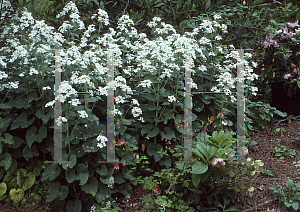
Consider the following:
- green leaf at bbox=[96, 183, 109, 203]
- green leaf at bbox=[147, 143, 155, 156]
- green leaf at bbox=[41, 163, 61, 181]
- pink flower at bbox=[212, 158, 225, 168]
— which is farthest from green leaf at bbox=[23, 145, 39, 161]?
pink flower at bbox=[212, 158, 225, 168]

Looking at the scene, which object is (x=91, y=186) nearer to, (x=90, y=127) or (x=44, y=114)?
(x=90, y=127)

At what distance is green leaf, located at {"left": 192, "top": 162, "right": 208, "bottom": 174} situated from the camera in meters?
1.96

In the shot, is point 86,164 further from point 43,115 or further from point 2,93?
point 2,93

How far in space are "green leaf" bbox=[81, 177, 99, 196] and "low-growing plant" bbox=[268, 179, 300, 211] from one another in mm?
1435

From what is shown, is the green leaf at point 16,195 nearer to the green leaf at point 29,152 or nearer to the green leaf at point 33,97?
the green leaf at point 29,152

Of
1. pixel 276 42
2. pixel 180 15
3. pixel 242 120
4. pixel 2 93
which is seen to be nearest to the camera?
pixel 2 93

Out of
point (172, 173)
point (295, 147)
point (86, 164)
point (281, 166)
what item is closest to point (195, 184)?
point (172, 173)

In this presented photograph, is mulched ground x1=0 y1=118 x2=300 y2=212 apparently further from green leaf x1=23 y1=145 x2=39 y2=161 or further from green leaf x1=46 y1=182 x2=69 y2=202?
green leaf x1=23 y1=145 x2=39 y2=161

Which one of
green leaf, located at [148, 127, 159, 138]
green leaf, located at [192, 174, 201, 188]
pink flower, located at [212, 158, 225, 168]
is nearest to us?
pink flower, located at [212, 158, 225, 168]

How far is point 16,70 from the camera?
8.84 ft

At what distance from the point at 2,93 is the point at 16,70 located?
0.84 feet

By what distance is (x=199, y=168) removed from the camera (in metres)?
1.99

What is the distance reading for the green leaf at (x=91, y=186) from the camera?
7.30ft

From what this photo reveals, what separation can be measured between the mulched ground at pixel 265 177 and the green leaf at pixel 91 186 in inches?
10.8
